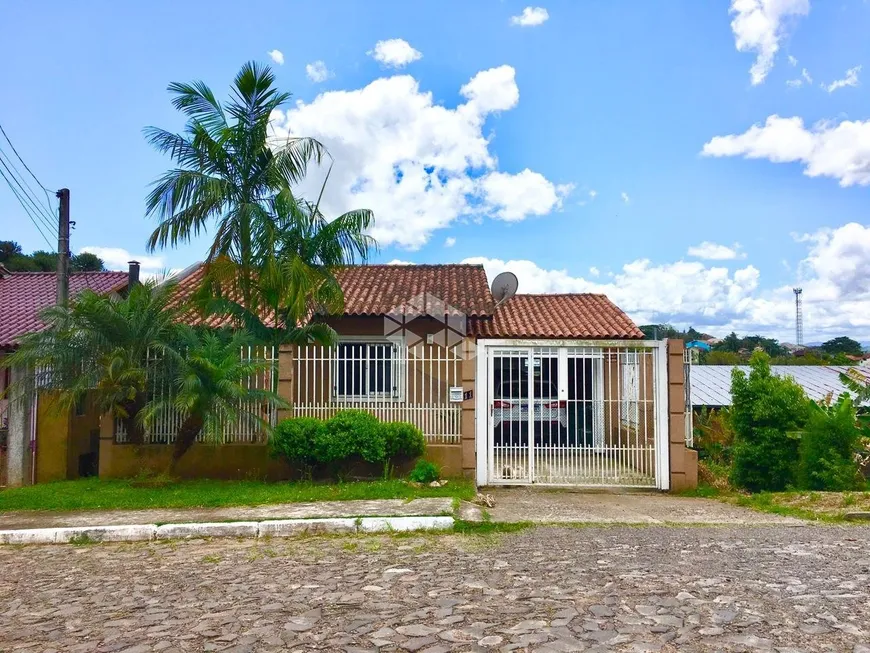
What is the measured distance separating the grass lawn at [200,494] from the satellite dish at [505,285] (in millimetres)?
6493

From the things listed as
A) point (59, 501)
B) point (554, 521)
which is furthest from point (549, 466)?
point (59, 501)

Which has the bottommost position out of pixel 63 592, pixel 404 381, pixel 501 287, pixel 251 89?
pixel 63 592

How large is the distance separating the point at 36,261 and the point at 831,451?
30.1 meters

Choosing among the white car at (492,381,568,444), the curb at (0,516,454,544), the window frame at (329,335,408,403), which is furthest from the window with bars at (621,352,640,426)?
the curb at (0,516,454,544)

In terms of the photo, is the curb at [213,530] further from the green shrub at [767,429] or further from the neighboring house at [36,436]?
the green shrub at [767,429]

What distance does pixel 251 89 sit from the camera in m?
9.96

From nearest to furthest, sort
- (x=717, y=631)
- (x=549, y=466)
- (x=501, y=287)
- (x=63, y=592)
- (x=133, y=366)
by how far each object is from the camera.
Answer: (x=717, y=631) < (x=63, y=592) < (x=133, y=366) < (x=549, y=466) < (x=501, y=287)

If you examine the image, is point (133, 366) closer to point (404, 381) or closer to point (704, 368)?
point (404, 381)

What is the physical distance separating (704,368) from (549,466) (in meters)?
13.8

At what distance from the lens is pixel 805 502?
8094mm

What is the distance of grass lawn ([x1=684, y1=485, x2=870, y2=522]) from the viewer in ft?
24.7

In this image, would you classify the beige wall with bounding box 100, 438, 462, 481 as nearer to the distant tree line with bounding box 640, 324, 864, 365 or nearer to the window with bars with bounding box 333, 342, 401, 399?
the window with bars with bounding box 333, 342, 401, 399

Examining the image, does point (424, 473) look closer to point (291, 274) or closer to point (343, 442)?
point (343, 442)

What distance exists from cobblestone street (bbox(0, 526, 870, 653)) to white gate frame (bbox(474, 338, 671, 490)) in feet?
8.45
